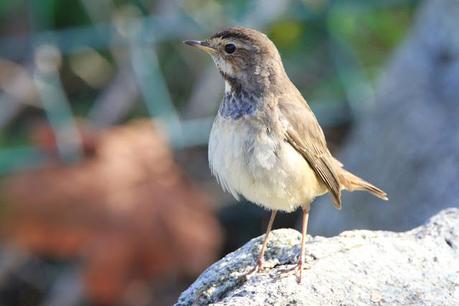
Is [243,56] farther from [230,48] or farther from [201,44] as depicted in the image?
[201,44]

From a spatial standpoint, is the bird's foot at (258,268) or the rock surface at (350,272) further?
the bird's foot at (258,268)

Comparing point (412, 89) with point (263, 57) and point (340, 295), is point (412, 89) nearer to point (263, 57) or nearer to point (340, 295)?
point (263, 57)

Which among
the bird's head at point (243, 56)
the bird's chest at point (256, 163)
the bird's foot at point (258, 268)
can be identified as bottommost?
the bird's foot at point (258, 268)

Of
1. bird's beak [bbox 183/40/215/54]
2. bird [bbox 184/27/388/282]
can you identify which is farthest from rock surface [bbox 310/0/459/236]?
bird's beak [bbox 183/40/215/54]

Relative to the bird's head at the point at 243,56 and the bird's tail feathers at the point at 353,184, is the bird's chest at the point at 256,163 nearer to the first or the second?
the bird's head at the point at 243,56

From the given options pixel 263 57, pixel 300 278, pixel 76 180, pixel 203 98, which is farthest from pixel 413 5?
pixel 300 278

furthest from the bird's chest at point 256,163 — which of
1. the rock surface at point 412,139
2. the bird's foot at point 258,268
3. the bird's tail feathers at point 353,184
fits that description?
the rock surface at point 412,139
